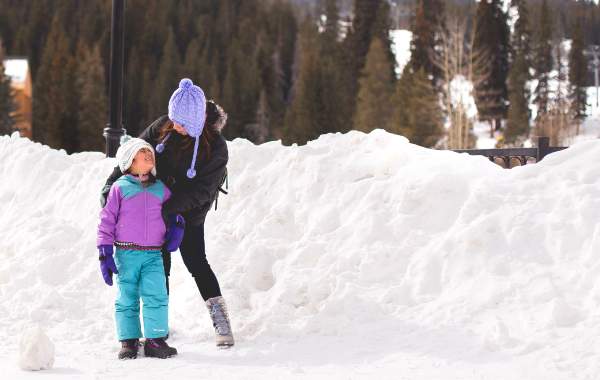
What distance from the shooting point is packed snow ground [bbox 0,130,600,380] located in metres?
4.35

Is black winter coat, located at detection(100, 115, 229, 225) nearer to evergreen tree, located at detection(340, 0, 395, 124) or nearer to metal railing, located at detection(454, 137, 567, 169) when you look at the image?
metal railing, located at detection(454, 137, 567, 169)

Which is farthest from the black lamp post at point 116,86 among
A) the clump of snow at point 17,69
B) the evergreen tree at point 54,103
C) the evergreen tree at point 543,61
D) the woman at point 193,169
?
the evergreen tree at point 543,61

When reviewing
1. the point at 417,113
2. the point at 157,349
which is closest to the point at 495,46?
the point at 417,113

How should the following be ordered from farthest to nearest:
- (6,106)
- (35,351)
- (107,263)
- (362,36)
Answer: (362,36) → (6,106) → (107,263) → (35,351)

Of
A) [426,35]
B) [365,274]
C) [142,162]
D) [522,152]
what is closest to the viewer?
[142,162]

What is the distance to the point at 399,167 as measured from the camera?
6426mm

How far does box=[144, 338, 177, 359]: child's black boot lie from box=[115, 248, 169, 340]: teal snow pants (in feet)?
0.11

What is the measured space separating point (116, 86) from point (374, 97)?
42.6 meters

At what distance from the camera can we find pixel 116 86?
8.06 m

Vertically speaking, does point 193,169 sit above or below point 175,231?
above

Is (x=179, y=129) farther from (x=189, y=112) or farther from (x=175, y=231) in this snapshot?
(x=175, y=231)

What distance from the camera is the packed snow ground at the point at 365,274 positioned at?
171 inches

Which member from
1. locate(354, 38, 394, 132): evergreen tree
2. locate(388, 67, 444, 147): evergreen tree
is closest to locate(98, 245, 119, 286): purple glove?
locate(388, 67, 444, 147): evergreen tree

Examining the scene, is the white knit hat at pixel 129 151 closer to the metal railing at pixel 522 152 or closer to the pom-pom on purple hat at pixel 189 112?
the pom-pom on purple hat at pixel 189 112
